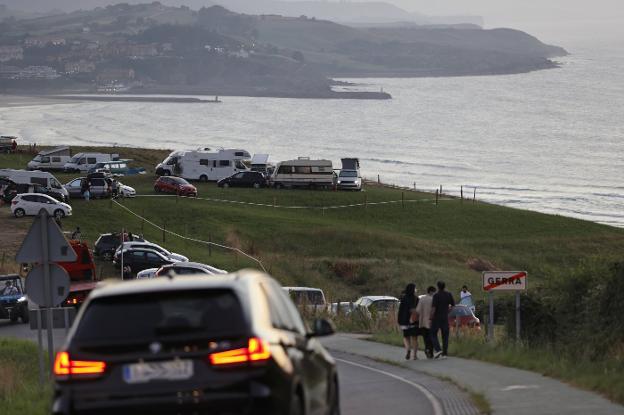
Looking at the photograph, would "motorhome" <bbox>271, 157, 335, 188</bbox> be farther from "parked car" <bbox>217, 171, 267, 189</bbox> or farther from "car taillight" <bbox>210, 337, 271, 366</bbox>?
"car taillight" <bbox>210, 337, 271, 366</bbox>

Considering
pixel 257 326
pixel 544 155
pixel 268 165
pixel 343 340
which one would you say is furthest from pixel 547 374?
pixel 544 155

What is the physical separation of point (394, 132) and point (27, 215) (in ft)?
440

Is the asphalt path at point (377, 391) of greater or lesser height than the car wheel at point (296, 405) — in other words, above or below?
below

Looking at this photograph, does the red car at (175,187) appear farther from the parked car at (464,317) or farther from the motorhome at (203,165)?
the parked car at (464,317)

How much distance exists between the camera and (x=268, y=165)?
86000 mm

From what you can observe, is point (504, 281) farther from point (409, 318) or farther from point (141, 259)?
point (141, 259)

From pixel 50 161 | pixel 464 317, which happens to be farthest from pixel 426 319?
pixel 50 161

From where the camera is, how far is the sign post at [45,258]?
58.1 ft

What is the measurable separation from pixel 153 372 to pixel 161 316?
1.41 ft

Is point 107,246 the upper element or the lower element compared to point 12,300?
lower

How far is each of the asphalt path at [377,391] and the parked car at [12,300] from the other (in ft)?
39.1

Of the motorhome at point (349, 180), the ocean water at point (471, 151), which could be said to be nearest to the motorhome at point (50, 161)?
the motorhome at point (349, 180)

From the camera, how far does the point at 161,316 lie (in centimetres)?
931

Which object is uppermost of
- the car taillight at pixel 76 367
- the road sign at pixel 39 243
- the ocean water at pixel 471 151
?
the car taillight at pixel 76 367
